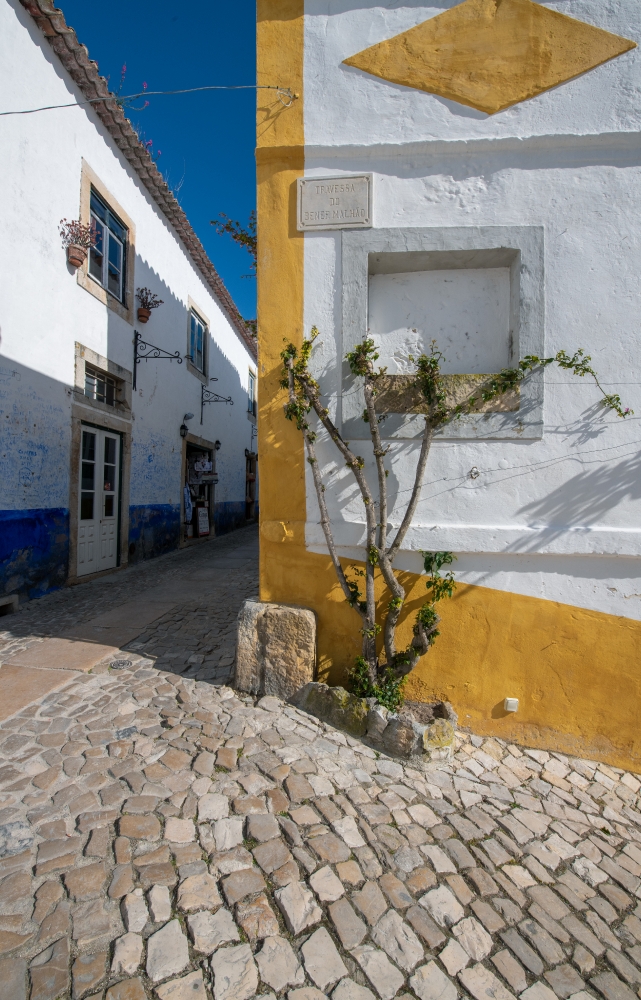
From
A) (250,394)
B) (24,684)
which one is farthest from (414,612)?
(250,394)

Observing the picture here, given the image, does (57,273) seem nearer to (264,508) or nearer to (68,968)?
(264,508)

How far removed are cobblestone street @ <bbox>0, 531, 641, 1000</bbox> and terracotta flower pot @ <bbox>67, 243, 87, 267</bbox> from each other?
5.42 m

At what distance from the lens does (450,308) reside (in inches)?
129

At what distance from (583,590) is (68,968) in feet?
9.80

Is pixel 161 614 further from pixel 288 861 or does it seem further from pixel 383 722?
pixel 288 861

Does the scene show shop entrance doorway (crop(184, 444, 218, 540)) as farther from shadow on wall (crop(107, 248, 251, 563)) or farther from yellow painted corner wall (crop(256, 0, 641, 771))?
yellow painted corner wall (crop(256, 0, 641, 771))

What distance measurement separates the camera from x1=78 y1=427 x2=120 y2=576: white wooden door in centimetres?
675

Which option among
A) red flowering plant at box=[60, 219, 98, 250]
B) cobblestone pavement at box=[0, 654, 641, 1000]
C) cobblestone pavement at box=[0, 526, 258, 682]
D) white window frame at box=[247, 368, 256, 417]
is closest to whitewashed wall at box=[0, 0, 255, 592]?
red flowering plant at box=[60, 219, 98, 250]

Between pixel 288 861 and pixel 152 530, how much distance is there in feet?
24.8

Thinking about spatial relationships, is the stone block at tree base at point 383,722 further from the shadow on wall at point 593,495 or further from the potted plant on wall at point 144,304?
the potted plant on wall at point 144,304

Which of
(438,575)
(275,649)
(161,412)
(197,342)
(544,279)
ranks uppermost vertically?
(197,342)

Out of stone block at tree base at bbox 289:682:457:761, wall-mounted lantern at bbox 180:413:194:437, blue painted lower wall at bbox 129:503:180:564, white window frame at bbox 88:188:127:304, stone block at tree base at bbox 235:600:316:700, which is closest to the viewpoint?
stone block at tree base at bbox 289:682:457:761

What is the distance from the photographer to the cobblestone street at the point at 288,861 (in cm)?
160

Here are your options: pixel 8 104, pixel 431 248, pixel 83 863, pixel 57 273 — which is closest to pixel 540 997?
pixel 83 863
